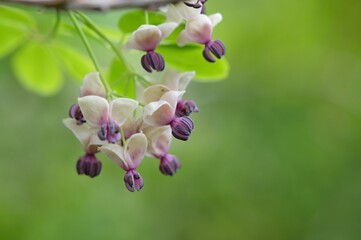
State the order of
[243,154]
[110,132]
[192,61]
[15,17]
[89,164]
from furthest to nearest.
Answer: [243,154]
[15,17]
[192,61]
[89,164]
[110,132]

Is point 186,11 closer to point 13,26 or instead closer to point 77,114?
point 77,114

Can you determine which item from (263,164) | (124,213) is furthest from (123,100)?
(263,164)

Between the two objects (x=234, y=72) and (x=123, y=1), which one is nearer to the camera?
(x=123, y=1)

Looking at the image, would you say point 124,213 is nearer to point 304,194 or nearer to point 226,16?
point 304,194

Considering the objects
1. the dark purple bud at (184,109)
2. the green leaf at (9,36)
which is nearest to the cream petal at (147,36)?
the dark purple bud at (184,109)

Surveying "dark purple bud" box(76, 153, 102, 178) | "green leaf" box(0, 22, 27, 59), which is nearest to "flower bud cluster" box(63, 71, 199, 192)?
"dark purple bud" box(76, 153, 102, 178)

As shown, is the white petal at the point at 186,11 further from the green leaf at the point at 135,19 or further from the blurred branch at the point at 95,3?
the blurred branch at the point at 95,3

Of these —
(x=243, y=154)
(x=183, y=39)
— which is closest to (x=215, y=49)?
(x=183, y=39)
